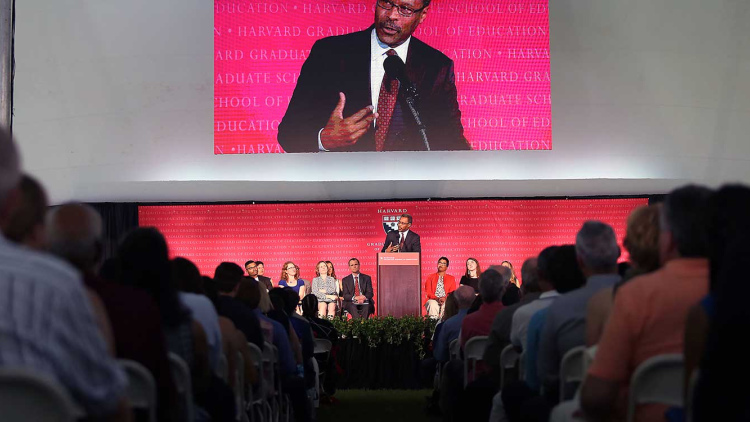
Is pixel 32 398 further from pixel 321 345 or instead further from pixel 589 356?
pixel 321 345

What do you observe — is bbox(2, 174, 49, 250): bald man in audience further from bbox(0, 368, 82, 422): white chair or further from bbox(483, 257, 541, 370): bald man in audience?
bbox(483, 257, 541, 370): bald man in audience

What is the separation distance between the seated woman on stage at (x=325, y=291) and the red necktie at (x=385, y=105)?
195 cm

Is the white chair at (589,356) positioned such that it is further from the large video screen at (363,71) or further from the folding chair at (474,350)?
the large video screen at (363,71)

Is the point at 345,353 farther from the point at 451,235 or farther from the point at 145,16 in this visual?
the point at 145,16

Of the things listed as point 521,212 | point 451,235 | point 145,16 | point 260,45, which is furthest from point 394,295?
point 145,16

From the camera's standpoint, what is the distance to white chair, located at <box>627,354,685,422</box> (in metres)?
1.93

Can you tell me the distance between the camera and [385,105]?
38.7ft

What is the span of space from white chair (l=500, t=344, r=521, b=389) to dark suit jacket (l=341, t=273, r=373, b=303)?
26.6 feet

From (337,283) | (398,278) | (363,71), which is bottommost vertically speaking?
(337,283)

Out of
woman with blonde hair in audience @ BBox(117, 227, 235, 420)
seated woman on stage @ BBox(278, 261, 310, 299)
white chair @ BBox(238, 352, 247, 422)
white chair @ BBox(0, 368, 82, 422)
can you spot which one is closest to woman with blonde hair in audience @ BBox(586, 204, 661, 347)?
woman with blonde hair in audience @ BBox(117, 227, 235, 420)

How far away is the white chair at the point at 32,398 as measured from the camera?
1.37 m

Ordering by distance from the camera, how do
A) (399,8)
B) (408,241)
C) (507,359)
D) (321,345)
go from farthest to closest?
(408,241) < (399,8) < (321,345) < (507,359)

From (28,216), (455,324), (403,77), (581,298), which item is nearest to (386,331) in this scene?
Answer: (455,324)

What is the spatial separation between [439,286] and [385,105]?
267 cm
